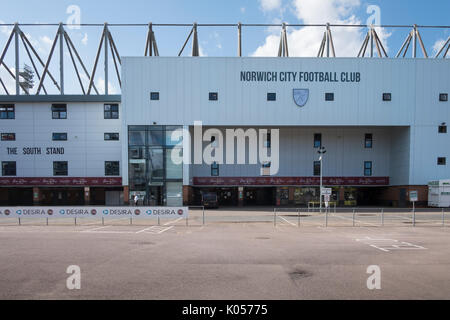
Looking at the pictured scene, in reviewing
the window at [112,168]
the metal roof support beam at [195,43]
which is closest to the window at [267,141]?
the metal roof support beam at [195,43]

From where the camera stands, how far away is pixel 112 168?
31.8 m

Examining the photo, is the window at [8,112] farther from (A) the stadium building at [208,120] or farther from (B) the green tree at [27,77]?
(B) the green tree at [27,77]

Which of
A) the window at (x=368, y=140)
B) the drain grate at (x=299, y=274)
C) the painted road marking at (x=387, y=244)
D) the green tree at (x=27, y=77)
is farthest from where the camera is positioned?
the green tree at (x=27, y=77)

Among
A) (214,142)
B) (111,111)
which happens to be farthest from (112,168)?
(214,142)

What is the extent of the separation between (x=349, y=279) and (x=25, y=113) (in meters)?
41.8

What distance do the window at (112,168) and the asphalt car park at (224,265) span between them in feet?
63.0

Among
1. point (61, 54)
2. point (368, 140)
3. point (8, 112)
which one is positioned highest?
point (61, 54)

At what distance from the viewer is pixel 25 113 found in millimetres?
31734

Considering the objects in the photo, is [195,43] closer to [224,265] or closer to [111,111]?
[111,111]

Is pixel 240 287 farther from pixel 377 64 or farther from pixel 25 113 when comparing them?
pixel 25 113

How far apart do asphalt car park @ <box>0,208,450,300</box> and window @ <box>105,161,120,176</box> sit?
63.0 ft

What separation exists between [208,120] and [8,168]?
29094mm

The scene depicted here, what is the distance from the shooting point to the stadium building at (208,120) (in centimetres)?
2992
